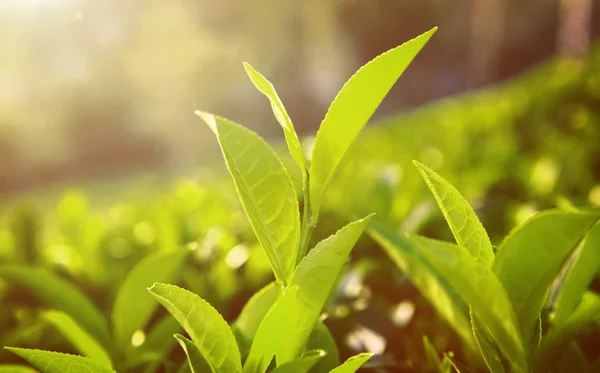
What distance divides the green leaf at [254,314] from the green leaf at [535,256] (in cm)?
35

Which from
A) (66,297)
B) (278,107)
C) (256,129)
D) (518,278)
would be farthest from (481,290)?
(256,129)

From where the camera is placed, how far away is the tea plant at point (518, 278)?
0.62m

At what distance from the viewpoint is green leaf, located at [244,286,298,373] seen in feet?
2.32

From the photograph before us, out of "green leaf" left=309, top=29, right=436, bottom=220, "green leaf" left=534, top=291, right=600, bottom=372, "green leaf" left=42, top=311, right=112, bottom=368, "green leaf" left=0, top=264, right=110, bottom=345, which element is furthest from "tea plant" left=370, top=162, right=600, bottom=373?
"green leaf" left=0, top=264, right=110, bottom=345

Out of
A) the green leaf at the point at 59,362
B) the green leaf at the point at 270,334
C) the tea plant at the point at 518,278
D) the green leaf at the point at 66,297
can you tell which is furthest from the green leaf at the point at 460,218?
the green leaf at the point at 66,297

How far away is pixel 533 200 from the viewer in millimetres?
1983

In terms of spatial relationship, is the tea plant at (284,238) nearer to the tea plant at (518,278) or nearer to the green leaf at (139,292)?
the tea plant at (518,278)

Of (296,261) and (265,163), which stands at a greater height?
(265,163)

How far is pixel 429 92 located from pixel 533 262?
2485 cm

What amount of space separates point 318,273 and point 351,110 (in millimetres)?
218

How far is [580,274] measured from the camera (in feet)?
2.37

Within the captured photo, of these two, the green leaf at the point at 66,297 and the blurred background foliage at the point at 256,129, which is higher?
the green leaf at the point at 66,297

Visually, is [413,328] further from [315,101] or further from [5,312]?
[315,101]

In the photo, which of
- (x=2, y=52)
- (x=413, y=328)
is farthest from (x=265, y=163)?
(x=2, y=52)
